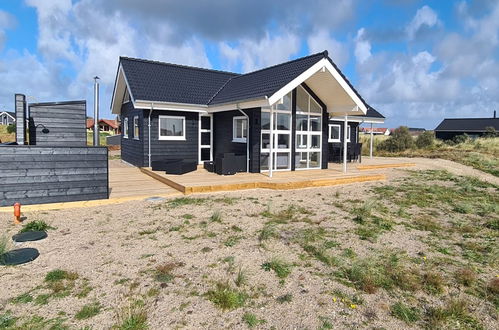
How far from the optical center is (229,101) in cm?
1165

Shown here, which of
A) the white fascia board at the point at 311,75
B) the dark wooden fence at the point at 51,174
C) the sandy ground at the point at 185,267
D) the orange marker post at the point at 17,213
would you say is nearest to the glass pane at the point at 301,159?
the white fascia board at the point at 311,75

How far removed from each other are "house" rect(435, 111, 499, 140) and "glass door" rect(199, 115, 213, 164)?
147 ft

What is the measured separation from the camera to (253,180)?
969 centimetres

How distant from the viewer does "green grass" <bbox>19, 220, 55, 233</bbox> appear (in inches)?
211

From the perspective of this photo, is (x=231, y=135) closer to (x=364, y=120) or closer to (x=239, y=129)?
(x=239, y=129)

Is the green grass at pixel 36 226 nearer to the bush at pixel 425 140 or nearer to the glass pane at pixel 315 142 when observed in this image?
the glass pane at pixel 315 142

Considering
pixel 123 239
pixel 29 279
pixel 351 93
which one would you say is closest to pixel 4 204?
pixel 123 239

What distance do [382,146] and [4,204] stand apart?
29.6 metres

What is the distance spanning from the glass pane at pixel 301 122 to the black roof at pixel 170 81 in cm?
412

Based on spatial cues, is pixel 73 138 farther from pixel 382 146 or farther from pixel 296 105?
pixel 382 146

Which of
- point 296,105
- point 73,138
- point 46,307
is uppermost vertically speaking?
point 296,105

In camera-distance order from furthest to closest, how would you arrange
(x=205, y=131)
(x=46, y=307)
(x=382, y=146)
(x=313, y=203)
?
(x=382, y=146), (x=205, y=131), (x=313, y=203), (x=46, y=307)

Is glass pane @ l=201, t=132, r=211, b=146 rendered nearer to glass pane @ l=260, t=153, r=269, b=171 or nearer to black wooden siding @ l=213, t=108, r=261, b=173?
black wooden siding @ l=213, t=108, r=261, b=173

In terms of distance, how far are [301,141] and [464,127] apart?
4644cm
